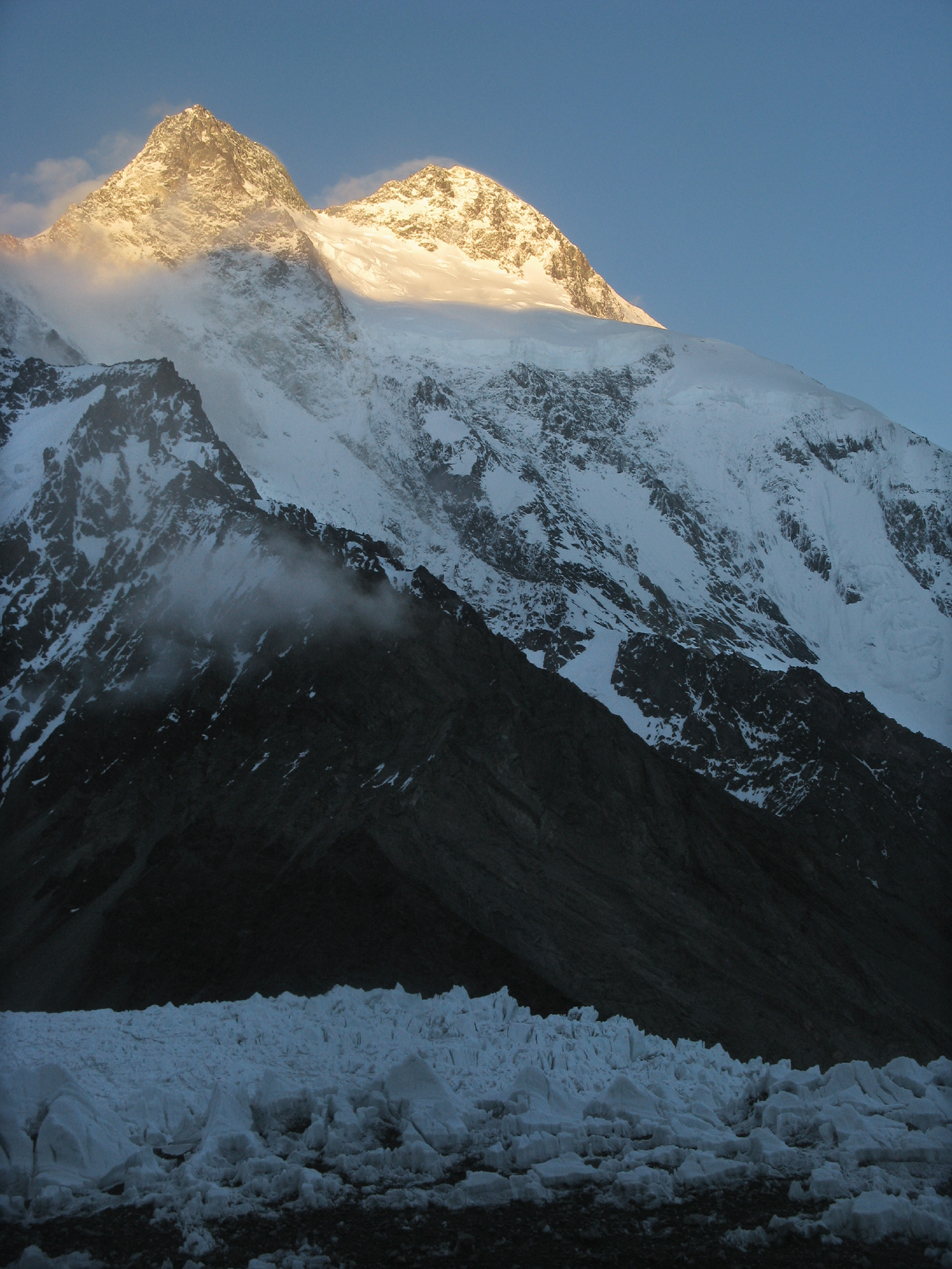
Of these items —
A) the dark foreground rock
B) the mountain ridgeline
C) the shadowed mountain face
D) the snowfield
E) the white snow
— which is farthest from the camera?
the white snow

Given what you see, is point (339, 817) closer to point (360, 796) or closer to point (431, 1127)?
point (360, 796)

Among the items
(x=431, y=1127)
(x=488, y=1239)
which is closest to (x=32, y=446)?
(x=431, y=1127)

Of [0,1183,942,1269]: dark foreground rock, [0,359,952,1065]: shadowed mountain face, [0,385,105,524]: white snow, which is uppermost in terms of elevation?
[0,385,105,524]: white snow

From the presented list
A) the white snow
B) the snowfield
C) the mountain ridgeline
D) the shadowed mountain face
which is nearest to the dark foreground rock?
the snowfield

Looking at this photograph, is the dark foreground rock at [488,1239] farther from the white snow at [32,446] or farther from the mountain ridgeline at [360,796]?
the white snow at [32,446]

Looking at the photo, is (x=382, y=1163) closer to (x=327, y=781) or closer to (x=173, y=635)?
(x=327, y=781)

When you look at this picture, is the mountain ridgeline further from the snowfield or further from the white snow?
the snowfield
